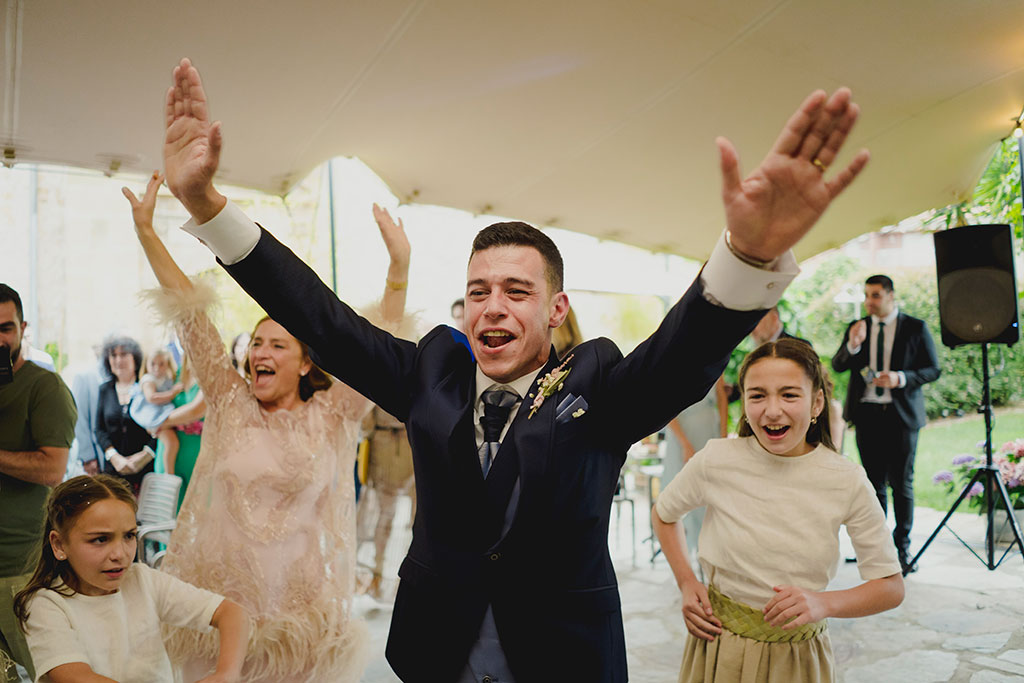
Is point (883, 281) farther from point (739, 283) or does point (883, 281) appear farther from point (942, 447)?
point (739, 283)

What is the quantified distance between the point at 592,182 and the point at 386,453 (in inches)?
98.1

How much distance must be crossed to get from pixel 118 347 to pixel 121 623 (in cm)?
363

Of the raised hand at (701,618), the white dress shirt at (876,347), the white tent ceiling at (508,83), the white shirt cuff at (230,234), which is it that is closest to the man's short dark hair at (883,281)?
the white dress shirt at (876,347)

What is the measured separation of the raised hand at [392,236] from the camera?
7.43ft

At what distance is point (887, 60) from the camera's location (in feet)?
13.7

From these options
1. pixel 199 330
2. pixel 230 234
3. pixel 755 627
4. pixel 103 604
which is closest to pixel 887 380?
pixel 755 627

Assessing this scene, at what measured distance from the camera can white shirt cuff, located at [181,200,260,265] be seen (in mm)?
1214

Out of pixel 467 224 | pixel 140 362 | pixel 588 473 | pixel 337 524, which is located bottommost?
pixel 337 524

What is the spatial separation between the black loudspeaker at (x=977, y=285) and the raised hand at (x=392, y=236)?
3.99 metres

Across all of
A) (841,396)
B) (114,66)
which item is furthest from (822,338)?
(114,66)

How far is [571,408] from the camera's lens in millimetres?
1211

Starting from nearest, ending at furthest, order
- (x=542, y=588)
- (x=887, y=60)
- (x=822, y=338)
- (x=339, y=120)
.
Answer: (x=542, y=588)
(x=887, y=60)
(x=339, y=120)
(x=822, y=338)

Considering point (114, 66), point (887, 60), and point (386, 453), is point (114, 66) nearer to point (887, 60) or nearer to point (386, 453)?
point (386, 453)

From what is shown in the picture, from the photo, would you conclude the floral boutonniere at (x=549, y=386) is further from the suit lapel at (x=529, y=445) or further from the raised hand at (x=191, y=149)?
the raised hand at (x=191, y=149)
